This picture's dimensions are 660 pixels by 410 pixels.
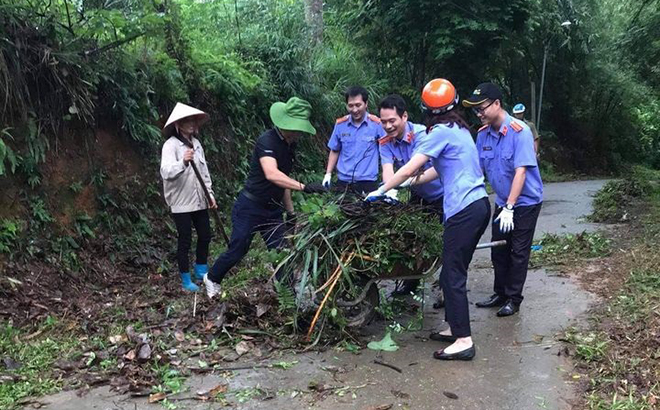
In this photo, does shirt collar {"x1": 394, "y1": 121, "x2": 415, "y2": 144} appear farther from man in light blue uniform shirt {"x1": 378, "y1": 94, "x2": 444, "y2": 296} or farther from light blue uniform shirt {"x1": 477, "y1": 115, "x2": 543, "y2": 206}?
light blue uniform shirt {"x1": 477, "y1": 115, "x2": 543, "y2": 206}

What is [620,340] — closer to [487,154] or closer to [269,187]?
[487,154]

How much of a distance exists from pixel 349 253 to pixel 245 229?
1239 mm

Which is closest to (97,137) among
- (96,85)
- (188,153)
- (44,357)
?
(96,85)

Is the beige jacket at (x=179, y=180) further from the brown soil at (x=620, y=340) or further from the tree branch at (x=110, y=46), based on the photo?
the brown soil at (x=620, y=340)

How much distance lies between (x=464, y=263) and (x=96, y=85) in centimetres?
431

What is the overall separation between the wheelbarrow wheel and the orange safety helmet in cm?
135

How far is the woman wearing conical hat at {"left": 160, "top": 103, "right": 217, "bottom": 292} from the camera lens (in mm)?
5273

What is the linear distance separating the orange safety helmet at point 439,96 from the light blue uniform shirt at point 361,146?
5.71 ft

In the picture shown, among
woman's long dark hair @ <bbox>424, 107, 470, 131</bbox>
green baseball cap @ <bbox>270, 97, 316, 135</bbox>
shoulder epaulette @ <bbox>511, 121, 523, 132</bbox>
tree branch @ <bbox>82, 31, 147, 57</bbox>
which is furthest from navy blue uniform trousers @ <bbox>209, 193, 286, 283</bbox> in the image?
tree branch @ <bbox>82, 31, 147, 57</bbox>

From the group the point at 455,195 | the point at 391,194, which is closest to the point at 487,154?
the point at 391,194

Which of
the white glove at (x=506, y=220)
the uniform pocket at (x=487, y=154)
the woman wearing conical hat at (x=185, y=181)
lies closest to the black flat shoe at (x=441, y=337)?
the white glove at (x=506, y=220)

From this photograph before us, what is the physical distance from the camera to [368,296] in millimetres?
4297

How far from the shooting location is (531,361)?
378 centimetres

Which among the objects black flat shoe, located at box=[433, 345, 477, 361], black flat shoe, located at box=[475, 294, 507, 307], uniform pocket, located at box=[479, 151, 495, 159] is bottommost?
black flat shoe, located at box=[475, 294, 507, 307]
